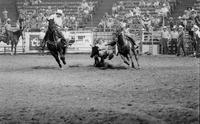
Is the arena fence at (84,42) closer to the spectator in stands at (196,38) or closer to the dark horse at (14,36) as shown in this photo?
the dark horse at (14,36)

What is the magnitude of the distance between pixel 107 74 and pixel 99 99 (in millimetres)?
6239

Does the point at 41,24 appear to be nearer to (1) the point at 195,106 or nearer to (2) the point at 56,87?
(2) the point at 56,87

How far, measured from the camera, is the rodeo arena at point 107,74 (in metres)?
8.95

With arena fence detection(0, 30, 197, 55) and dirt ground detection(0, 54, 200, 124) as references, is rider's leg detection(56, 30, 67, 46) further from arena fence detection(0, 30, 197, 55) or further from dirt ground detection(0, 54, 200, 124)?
arena fence detection(0, 30, 197, 55)

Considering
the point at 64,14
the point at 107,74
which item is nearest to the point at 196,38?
the point at 107,74

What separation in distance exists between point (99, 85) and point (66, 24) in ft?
76.6

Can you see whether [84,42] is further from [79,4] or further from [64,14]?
[79,4]

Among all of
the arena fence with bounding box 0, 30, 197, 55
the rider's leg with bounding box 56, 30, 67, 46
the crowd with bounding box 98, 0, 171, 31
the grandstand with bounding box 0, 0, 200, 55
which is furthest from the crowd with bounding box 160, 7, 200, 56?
the rider's leg with bounding box 56, 30, 67, 46

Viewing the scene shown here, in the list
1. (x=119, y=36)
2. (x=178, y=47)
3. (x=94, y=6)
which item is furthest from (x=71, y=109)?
(x=94, y=6)

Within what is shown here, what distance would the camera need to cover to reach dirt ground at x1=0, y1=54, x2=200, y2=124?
8.43 m

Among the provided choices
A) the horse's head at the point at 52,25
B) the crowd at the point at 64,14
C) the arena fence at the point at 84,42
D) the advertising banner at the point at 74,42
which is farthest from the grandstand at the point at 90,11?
the horse's head at the point at 52,25

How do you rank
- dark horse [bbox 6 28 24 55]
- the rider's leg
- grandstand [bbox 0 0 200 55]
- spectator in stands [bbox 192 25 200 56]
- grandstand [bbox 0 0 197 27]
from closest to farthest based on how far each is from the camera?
1. the rider's leg
2. spectator in stands [bbox 192 25 200 56]
3. dark horse [bbox 6 28 24 55]
4. grandstand [bbox 0 0 200 55]
5. grandstand [bbox 0 0 197 27]

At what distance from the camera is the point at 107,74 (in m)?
17.2

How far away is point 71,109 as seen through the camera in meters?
9.52
